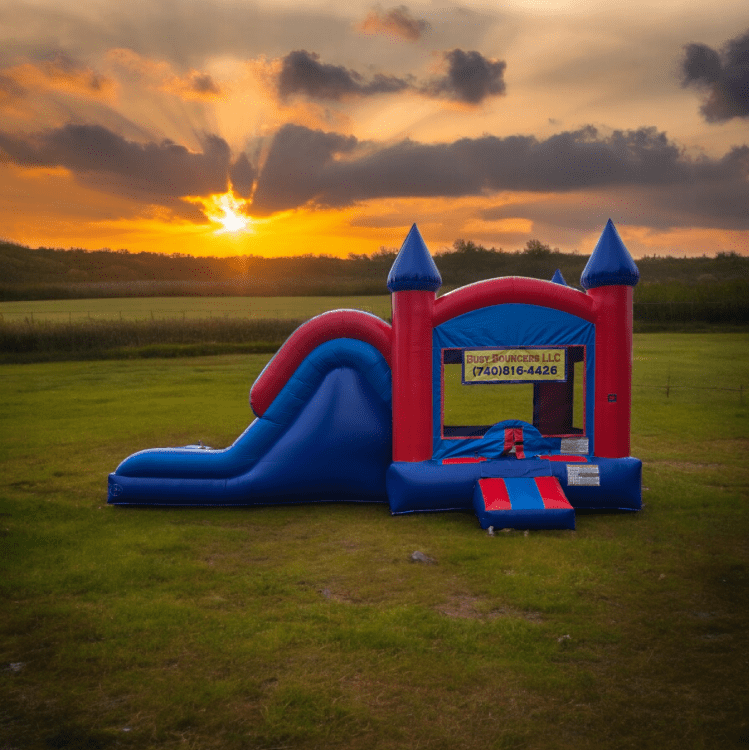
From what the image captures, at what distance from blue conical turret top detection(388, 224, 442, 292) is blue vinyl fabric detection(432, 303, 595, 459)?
52 cm

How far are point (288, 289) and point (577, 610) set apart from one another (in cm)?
4728

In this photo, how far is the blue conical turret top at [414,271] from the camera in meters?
7.61

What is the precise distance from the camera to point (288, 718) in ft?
12.9

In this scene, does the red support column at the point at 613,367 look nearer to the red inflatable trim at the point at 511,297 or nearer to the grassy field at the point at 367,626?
the red inflatable trim at the point at 511,297

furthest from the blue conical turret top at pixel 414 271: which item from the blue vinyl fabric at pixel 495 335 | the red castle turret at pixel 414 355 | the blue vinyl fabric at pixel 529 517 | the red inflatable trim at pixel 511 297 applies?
the blue vinyl fabric at pixel 529 517

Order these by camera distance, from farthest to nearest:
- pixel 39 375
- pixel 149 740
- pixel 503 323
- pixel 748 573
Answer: pixel 39 375, pixel 503 323, pixel 748 573, pixel 149 740

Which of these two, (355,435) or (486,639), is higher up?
(355,435)

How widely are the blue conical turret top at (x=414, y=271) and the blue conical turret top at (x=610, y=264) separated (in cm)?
181

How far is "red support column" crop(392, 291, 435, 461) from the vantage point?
7699 millimetres

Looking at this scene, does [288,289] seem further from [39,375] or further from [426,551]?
[426,551]

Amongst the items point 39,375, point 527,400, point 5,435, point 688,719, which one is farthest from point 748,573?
point 39,375

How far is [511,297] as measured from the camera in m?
7.82

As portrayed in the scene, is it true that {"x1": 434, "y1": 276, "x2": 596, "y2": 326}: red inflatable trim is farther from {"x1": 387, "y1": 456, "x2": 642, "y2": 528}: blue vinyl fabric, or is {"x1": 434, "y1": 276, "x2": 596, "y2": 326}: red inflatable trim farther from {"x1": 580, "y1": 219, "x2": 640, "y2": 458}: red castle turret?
{"x1": 387, "y1": 456, "x2": 642, "y2": 528}: blue vinyl fabric

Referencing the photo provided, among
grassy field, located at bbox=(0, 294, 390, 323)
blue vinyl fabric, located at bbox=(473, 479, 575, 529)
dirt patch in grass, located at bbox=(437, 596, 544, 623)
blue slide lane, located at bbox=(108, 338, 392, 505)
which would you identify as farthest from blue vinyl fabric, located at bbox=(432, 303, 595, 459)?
grassy field, located at bbox=(0, 294, 390, 323)
